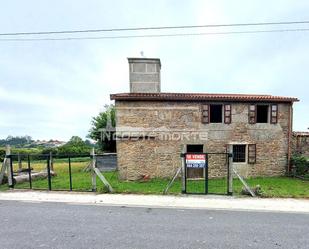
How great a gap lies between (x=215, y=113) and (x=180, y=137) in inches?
117

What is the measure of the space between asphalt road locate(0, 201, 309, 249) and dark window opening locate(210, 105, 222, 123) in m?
8.11

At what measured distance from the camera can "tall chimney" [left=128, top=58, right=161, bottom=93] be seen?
46.5 feet

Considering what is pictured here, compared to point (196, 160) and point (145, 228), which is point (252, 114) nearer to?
point (196, 160)

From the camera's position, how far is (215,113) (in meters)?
→ 13.8

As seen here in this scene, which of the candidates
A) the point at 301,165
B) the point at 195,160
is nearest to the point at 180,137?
the point at 195,160

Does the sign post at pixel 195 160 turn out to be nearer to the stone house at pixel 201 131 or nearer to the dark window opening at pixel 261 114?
the stone house at pixel 201 131

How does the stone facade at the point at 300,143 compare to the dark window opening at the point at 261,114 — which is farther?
the stone facade at the point at 300,143

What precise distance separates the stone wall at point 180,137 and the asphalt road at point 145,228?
6.37 m

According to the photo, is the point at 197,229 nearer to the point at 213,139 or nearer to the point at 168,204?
the point at 168,204

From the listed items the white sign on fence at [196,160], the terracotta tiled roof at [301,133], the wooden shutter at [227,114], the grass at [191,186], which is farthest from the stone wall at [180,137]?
the white sign on fence at [196,160]

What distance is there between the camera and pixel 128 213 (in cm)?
603

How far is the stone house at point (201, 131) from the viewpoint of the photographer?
12836 millimetres

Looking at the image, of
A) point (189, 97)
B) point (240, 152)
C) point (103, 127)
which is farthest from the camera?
point (103, 127)

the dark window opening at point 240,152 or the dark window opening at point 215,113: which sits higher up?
the dark window opening at point 215,113
